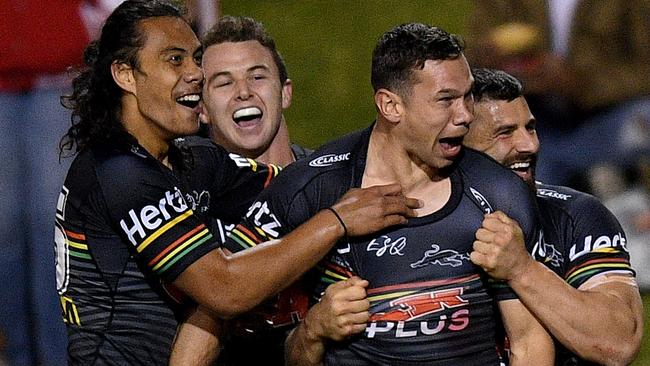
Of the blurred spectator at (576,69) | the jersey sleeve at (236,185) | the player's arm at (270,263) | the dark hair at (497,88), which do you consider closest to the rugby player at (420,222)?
the player's arm at (270,263)

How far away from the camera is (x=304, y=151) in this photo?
21.1 ft

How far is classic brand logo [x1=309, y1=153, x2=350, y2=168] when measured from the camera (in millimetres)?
5223

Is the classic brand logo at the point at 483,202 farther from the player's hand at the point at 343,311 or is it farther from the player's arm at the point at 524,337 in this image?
the player's hand at the point at 343,311

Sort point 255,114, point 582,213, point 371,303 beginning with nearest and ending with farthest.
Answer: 1. point 371,303
2. point 582,213
3. point 255,114

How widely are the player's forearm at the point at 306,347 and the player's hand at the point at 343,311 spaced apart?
53 millimetres

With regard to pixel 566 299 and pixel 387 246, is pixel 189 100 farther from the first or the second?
pixel 566 299

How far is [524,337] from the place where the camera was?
16.8 feet

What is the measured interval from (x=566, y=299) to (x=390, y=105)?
80 centimetres

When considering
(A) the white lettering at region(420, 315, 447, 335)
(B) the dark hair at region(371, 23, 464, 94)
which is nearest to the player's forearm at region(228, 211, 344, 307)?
(A) the white lettering at region(420, 315, 447, 335)

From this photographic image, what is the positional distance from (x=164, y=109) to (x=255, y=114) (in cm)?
102

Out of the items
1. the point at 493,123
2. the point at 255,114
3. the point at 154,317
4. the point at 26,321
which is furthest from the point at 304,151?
the point at 26,321

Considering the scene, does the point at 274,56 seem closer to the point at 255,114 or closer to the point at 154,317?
the point at 255,114

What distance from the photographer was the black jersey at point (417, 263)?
505 cm

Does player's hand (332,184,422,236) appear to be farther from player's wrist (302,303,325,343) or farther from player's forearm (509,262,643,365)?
player's forearm (509,262,643,365)
